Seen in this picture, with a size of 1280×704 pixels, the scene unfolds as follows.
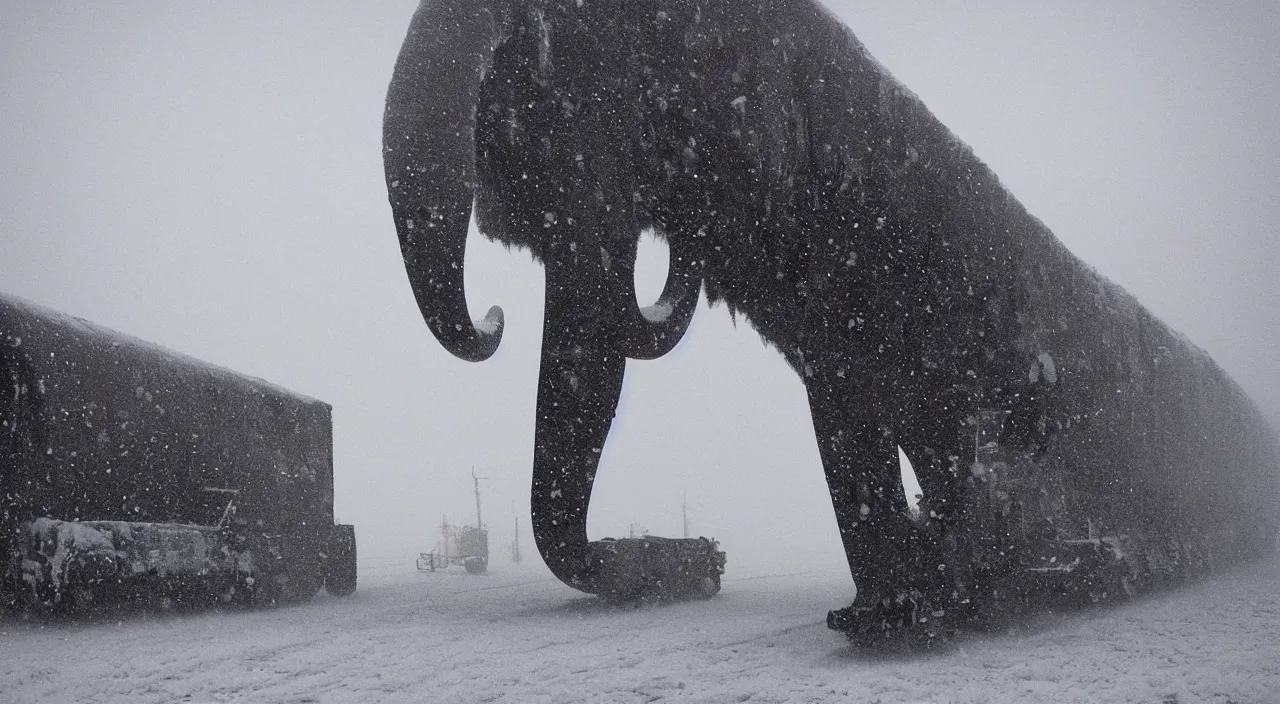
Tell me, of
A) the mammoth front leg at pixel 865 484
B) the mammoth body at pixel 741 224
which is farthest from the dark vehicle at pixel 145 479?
the mammoth front leg at pixel 865 484

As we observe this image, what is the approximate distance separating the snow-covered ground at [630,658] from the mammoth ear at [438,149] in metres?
1.27

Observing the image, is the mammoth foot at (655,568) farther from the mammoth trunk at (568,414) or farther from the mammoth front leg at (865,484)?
the mammoth front leg at (865,484)

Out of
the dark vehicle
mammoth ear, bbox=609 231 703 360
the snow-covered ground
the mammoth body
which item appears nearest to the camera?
the snow-covered ground

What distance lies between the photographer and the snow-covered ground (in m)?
2.70

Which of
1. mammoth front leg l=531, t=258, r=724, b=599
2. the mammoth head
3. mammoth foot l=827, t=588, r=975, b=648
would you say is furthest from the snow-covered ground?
the mammoth head

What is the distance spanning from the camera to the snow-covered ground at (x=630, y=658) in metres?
2.70

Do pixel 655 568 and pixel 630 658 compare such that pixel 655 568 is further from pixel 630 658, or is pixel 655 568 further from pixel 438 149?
pixel 438 149

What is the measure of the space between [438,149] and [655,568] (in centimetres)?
353

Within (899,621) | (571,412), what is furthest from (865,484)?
(571,412)

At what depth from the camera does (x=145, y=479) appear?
5.50 metres

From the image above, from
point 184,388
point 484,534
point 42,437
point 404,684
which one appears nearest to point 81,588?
point 42,437

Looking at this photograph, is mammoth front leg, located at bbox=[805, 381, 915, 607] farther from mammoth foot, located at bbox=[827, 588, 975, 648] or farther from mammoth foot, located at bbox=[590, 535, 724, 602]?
mammoth foot, located at bbox=[590, 535, 724, 602]

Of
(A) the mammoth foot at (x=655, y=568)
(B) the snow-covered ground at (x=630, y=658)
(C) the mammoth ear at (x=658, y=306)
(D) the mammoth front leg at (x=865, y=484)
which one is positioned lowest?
(B) the snow-covered ground at (x=630, y=658)

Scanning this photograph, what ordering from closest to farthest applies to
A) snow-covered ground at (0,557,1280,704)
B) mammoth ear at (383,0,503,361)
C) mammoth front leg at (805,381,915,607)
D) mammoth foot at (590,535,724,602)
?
snow-covered ground at (0,557,1280,704) → mammoth ear at (383,0,503,361) → mammoth front leg at (805,381,915,607) → mammoth foot at (590,535,724,602)
